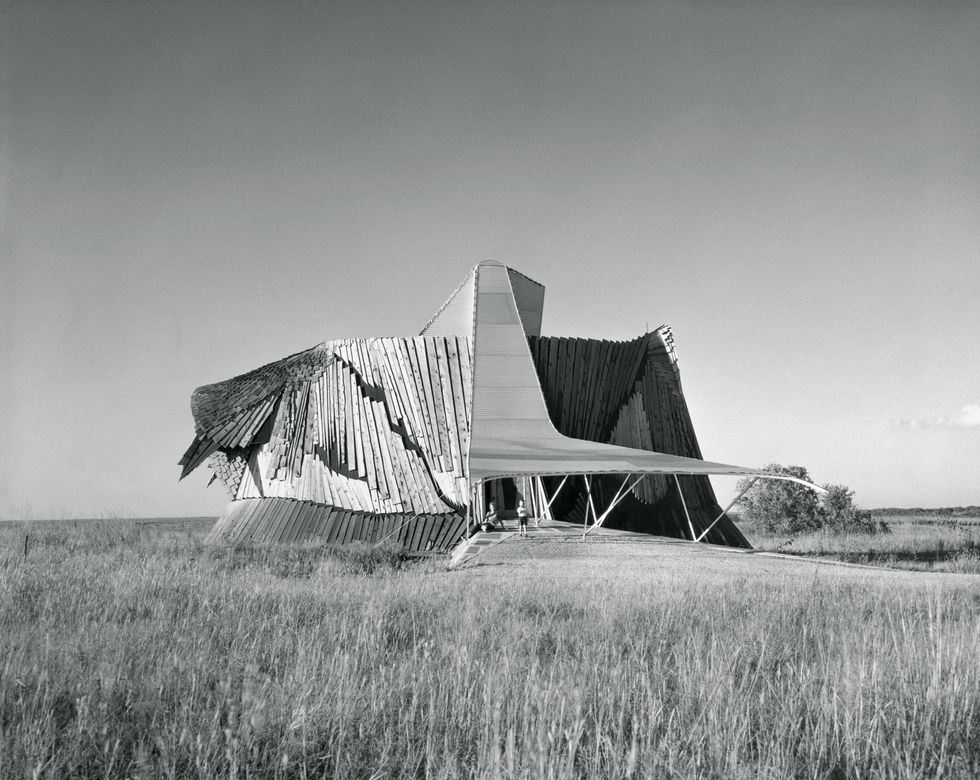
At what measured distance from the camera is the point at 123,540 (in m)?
18.4

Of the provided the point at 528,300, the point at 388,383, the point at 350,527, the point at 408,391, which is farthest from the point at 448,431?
the point at 528,300

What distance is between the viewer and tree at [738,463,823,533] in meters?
29.0

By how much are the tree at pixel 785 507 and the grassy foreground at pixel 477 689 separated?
22789mm

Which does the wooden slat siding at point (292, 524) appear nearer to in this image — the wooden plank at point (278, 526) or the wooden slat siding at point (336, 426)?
the wooden plank at point (278, 526)

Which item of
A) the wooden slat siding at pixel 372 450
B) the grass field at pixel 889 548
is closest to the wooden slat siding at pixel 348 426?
the wooden slat siding at pixel 372 450

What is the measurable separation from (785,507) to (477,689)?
27985 millimetres

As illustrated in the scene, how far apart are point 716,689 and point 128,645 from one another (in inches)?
149

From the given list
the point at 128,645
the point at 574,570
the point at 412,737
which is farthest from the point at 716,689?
the point at 574,570

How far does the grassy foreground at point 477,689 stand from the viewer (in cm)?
309

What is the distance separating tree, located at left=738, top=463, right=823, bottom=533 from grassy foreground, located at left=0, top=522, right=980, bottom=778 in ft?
74.8

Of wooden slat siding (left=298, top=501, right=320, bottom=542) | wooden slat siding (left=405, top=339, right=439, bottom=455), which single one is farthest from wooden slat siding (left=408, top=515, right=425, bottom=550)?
wooden slat siding (left=298, top=501, right=320, bottom=542)

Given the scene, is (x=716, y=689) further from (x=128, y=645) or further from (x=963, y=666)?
(x=128, y=645)

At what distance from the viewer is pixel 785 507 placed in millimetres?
29281

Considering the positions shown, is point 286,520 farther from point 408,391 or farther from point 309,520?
point 408,391
